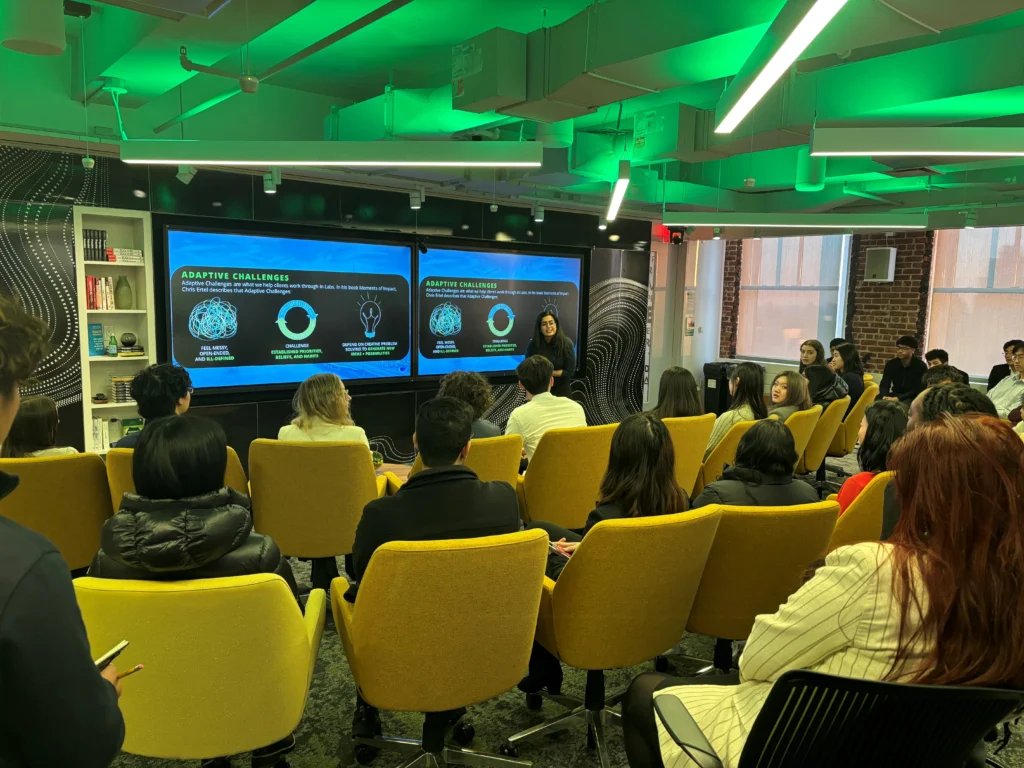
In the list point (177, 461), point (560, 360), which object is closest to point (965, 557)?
point (177, 461)

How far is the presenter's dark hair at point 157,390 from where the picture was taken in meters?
3.13

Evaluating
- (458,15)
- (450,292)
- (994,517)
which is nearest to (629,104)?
(458,15)

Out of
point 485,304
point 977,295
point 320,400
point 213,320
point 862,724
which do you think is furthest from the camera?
point 977,295

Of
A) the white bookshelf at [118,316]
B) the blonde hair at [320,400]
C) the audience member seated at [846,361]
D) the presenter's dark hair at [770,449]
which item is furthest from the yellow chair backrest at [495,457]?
the audience member seated at [846,361]

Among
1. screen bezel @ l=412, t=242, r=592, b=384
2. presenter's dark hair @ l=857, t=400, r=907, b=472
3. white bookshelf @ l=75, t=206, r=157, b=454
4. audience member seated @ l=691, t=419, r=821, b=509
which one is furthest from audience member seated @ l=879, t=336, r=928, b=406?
white bookshelf @ l=75, t=206, r=157, b=454

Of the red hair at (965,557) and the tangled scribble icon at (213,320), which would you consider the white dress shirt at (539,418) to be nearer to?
the red hair at (965,557)

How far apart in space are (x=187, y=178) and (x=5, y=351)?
465 cm

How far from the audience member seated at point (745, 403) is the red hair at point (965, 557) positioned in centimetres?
297

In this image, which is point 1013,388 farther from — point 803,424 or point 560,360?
→ point 560,360

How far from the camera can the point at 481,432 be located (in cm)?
356

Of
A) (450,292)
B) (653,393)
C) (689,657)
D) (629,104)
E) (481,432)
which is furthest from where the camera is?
(653,393)

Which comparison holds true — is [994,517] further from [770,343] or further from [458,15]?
[770,343]

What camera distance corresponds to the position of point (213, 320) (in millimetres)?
5359

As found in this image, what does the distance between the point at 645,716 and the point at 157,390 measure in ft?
8.46
